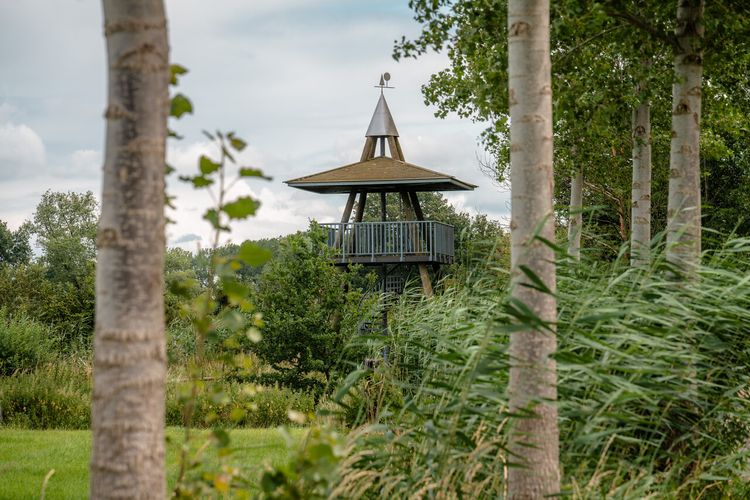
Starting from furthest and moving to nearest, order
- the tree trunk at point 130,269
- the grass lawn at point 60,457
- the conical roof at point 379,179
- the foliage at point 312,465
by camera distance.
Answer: the conical roof at point 379,179
the grass lawn at point 60,457
the foliage at point 312,465
the tree trunk at point 130,269

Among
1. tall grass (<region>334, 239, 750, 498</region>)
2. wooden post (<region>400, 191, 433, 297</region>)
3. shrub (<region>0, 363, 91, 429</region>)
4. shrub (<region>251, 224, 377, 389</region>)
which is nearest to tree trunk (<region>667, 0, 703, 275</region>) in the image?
tall grass (<region>334, 239, 750, 498</region>)

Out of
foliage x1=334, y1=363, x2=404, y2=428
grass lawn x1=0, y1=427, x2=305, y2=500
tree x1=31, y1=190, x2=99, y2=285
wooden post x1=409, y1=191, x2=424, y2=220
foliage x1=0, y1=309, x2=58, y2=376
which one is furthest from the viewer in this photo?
tree x1=31, y1=190, x2=99, y2=285

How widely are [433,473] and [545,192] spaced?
141 centimetres

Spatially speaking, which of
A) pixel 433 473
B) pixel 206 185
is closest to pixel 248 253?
pixel 206 185

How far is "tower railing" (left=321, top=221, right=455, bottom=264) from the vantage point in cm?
2331

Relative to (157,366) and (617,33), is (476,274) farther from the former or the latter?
(157,366)

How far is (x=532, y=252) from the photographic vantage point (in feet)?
12.9

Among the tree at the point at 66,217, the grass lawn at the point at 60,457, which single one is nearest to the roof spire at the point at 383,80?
the grass lawn at the point at 60,457

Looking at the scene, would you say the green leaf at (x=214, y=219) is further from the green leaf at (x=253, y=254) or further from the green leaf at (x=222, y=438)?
the green leaf at (x=222, y=438)

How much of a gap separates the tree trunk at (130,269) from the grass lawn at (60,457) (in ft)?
11.7

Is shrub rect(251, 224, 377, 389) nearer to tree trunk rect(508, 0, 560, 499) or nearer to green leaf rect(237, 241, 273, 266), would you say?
tree trunk rect(508, 0, 560, 499)

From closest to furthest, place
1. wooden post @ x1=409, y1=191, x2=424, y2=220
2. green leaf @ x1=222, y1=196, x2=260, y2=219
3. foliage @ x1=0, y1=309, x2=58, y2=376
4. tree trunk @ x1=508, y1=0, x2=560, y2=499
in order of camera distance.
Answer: green leaf @ x1=222, y1=196, x2=260, y2=219, tree trunk @ x1=508, y1=0, x2=560, y2=499, foliage @ x1=0, y1=309, x2=58, y2=376, wooden post @ x1=409, y1=191, x2=424, y2=220

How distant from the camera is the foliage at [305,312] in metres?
14.1

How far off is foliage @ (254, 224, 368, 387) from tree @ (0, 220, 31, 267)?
53.3 meters
